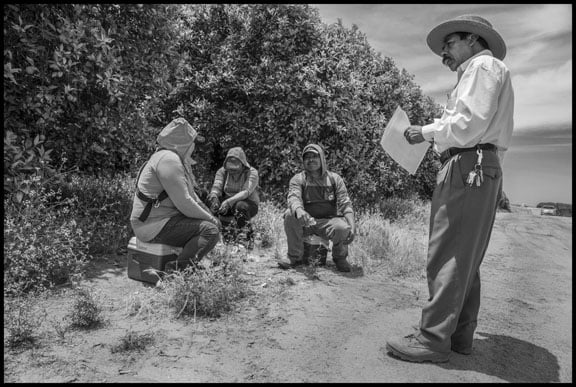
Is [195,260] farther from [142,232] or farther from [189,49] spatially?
[189,49]

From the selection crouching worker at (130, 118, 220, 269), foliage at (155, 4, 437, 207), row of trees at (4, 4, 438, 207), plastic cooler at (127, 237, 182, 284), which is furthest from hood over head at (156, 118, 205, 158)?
foliage at (155, 4, 437, 207)

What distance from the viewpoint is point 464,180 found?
3053mm

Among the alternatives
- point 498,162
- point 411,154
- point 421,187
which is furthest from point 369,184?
point 498,162

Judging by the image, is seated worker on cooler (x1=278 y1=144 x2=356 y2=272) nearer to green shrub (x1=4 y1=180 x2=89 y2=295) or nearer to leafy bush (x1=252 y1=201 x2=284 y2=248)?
leafy bush (x1=252 y1=201 x2=284 y2=248)

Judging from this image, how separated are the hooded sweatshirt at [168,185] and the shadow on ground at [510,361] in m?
2.72

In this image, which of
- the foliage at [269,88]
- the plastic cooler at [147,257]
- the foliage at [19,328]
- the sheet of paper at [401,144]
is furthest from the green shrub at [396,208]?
the foliage at [19,328]

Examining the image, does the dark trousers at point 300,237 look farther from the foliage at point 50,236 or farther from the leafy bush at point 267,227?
the foliage at point 50,236

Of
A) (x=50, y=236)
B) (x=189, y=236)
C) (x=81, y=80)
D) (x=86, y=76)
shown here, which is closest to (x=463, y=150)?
(x=189, y=236)

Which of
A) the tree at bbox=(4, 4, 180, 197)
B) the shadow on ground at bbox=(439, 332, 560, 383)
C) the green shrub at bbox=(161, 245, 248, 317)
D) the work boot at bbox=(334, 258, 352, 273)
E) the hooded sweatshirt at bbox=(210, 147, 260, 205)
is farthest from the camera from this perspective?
the hooded sweatshirt at bbox=(210, 147, 260, 205)

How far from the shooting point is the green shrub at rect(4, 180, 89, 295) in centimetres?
423

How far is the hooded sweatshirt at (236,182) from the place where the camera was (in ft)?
21.7

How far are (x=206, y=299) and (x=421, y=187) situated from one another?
42.0 ft

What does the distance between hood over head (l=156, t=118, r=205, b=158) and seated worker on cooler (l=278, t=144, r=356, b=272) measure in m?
1.51

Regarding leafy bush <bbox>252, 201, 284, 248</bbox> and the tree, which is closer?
the tree
